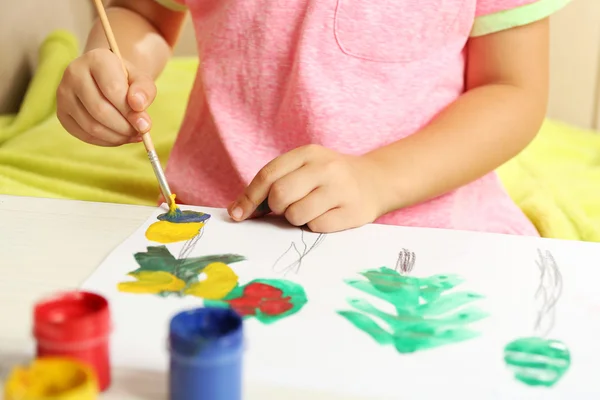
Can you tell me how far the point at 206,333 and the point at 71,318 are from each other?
0.06 metres

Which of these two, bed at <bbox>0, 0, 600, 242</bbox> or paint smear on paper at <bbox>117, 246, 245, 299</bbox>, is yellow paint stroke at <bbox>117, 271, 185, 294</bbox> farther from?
bed at <bbox>0, 0, 600, 242</bbox>

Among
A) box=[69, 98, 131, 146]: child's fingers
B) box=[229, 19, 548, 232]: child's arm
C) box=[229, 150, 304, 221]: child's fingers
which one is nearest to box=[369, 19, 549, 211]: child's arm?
box=[229, 19, 548, 232]: child's arm

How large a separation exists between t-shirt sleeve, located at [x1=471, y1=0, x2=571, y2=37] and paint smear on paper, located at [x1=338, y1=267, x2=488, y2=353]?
0.30m

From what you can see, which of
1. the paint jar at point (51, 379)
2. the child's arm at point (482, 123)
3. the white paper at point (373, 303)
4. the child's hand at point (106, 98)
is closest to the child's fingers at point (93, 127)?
the child's hand at point (106, 98)

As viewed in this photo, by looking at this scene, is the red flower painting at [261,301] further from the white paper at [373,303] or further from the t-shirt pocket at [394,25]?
the t-shirt pocket at [394,25]

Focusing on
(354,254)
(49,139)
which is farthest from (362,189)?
(49,139)

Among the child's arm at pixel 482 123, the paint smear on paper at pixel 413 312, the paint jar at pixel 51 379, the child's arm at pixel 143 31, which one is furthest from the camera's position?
the child's arm at pixel 143 31

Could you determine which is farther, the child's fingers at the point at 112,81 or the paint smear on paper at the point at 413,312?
the child's fingers at the point at 112,81

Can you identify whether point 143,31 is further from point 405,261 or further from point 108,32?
point 405,261

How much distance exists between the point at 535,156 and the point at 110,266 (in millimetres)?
776

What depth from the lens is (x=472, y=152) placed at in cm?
63

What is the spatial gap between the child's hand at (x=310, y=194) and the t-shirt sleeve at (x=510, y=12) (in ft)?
0.71

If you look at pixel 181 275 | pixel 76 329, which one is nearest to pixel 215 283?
pixel 181 275

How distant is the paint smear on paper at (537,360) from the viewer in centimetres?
34
